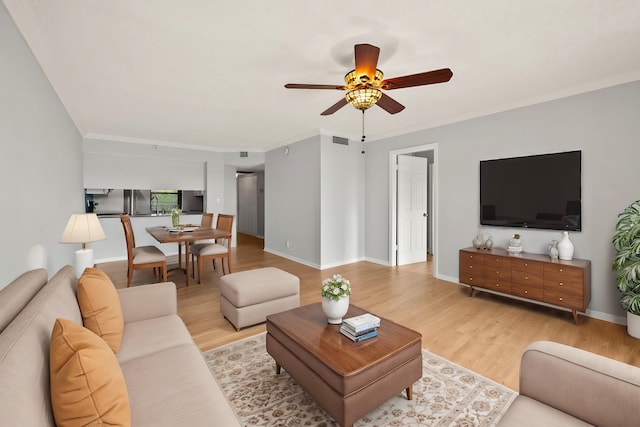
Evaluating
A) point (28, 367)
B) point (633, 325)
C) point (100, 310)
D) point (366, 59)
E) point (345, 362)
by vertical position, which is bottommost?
point (633, 325)

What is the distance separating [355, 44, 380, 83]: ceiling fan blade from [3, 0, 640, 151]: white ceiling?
216 mm

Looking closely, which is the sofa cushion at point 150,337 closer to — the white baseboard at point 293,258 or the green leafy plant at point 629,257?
the white baseboard at point 293,258

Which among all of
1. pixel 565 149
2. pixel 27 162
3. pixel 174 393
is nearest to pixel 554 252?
pixel 565 149

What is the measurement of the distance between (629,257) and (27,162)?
17.2 ft

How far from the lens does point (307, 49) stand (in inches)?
98.7

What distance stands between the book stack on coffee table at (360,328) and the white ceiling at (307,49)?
208 centimetres

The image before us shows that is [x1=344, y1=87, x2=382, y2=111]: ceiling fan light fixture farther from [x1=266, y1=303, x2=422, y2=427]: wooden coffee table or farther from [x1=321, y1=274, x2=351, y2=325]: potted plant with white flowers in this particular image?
[x1=266, y1=303, x2=422, y2=427]: wooden coffee table

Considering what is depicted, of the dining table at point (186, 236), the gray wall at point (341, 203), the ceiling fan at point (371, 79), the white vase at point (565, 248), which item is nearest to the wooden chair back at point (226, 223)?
the dining table at point (186, 236)

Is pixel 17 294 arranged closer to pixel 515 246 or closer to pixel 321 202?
pixel 321 202

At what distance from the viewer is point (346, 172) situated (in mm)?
5812

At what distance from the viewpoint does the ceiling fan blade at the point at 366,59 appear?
2090 millimetres

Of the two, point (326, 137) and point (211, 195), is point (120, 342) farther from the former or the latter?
point (211, 195)

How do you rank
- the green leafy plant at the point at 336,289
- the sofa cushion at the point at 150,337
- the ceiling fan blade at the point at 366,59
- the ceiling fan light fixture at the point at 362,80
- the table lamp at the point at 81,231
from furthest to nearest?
the table lamp at the point at 81,231 < the ceiling fan light fixture at the point at 362,80 < the ceiling fan blade at the point at 366,59 < the green leafy plant at the point at 336,289 < the sofa cushion at the point at 150,337

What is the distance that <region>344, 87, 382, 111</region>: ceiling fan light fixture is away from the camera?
8.24ft
